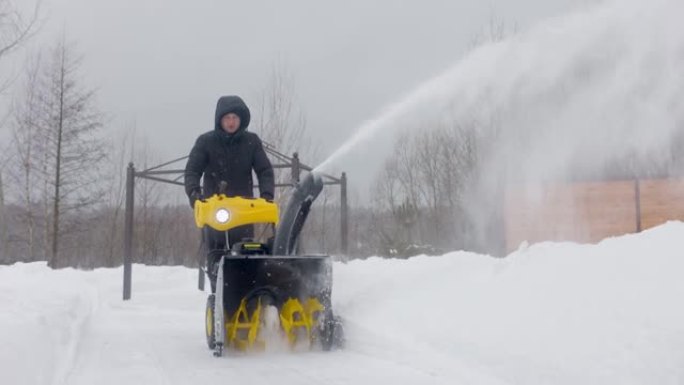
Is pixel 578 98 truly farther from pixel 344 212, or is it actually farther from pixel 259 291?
pixel 259 291

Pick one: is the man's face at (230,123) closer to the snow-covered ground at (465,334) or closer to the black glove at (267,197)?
the black glove at (267,197)

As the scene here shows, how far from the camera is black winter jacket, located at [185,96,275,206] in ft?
24.2

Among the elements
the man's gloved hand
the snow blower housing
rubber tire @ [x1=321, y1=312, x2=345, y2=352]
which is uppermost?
the man's gloved hand

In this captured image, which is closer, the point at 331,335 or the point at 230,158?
the point at 331,335

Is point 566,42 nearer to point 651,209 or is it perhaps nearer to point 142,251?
point 651,209

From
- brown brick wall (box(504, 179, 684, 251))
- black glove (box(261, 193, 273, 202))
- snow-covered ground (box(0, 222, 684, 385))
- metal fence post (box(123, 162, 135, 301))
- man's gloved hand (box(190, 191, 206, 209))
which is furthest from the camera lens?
brown brick wall (box(504, 179, 684, 251))

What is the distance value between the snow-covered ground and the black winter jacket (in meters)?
1.52

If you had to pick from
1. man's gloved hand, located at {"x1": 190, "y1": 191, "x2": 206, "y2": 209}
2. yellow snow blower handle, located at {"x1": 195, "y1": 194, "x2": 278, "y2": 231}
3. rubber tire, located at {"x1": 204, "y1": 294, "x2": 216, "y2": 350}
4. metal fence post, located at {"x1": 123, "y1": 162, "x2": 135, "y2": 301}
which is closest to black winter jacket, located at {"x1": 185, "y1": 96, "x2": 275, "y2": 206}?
man's gloved hand, located at {"x1": 190, "y1": 191, "x2": 206, "y2": 209}

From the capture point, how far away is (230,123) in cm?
744

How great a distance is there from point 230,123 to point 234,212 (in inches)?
50.6

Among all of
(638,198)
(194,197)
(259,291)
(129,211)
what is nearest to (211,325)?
(259,291)

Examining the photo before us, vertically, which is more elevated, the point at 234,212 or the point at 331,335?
the point at 234,212

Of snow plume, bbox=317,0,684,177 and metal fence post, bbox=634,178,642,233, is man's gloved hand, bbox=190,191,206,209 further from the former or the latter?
metal fence post, bbox=634,178,642,233

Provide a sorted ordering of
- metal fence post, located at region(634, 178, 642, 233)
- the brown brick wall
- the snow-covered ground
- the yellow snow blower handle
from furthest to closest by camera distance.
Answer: metal fence post, located at region(634, 178, 642, 233) < the brown brick wall < the yellow snow blower handle < the snow-covered ground
